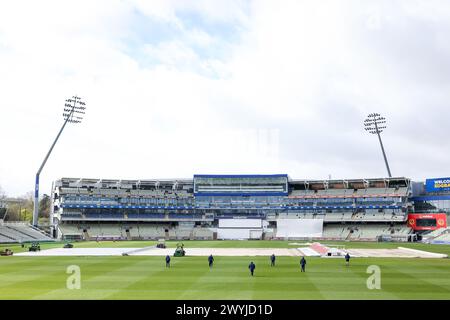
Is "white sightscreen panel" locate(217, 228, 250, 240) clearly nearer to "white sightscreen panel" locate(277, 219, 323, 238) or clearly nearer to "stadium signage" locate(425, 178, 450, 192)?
"white sightscreen panel" locate(277, 219, 323, 238)

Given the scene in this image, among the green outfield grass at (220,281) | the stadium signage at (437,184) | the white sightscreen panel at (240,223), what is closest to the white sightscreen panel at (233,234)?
the white sightscreen panel at (240,223)

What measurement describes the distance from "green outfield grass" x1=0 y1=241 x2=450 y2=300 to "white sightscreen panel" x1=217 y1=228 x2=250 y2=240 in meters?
64.8

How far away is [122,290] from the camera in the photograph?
2489 cm

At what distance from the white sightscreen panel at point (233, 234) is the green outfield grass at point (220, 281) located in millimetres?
64756

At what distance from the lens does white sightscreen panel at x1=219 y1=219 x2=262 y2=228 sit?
108m

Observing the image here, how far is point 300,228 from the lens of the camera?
103 m

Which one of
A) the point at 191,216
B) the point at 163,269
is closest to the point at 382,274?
the point at 163,269

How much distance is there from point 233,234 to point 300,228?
17.1 m

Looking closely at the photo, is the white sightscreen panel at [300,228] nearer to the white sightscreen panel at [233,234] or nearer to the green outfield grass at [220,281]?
the white sightscreen panel at [233,234]

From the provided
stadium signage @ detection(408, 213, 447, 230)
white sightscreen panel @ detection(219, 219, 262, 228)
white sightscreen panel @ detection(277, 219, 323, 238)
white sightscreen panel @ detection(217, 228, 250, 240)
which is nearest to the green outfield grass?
white sightscreen panel @ detection(277, 219, 323, 238)

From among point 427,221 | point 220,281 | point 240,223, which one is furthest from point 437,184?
point 220,281

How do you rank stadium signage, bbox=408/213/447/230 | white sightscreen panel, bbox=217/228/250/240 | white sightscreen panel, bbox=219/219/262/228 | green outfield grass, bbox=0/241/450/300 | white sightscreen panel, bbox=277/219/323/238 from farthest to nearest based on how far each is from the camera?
white sightscreen panel, bbox=219/219/262/228, white sightscreen panel, bbox=217/228/250/240, white sightscreen panel, bbox=277/219/323/238, stadium signage, bbox=408/213/447/230, green outfield grass, bbox=0/241/450/300
